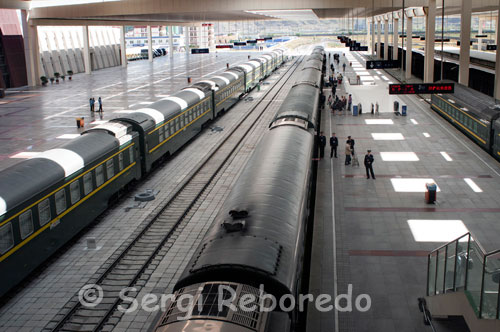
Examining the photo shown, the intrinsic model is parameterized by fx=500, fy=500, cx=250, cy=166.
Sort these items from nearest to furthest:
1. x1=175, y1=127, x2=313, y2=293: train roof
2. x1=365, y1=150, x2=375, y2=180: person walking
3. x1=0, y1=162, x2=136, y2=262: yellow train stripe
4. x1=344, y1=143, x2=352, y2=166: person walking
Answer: x1=175, y1=127, x2=313, y2=293: train roof
x1=0, y1=162, x2=136, y2=262: yellow train stripe
x1=365, y1=150, x2=375, y2=180: person walking
x1=344, y1=143, x2=352, y2=166: person walking

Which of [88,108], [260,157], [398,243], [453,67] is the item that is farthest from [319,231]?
[453,67]

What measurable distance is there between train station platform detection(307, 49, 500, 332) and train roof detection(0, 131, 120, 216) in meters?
7.72

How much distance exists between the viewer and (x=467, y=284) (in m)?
8.54

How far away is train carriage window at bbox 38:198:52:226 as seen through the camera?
13367 millimetres

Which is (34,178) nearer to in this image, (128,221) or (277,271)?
(128,221)

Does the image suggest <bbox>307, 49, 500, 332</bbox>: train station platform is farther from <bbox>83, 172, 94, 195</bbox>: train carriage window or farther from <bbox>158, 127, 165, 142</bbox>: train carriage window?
<bbox>158, 127, 165, 142</bbox>: train carriage window

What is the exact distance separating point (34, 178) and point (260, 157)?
618 cm

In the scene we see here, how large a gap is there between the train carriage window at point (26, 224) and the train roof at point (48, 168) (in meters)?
0.39

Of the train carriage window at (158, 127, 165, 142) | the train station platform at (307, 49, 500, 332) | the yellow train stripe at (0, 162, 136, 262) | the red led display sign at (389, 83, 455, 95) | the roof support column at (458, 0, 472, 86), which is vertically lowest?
the train station platform at (307, 49, 500, 332)

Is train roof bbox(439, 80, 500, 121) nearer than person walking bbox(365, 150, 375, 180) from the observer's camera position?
No

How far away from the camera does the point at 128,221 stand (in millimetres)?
18078

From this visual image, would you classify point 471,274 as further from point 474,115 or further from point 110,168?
point 474,115

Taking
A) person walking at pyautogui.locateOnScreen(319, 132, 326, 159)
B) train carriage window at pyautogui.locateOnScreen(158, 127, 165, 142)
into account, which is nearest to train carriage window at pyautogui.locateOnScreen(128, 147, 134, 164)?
train carriage window at pyautogui.locateOnScreen(158, 127, 165, 142)

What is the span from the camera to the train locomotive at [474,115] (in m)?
25.3
